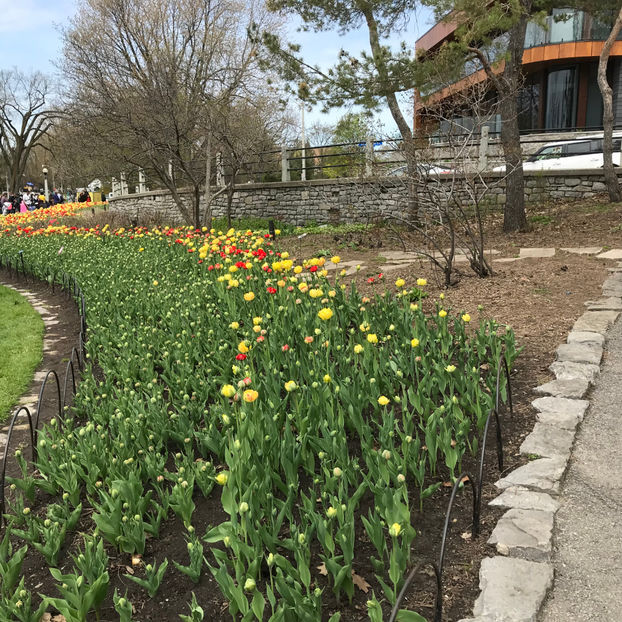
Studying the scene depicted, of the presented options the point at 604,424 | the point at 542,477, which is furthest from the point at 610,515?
the point at 604,424

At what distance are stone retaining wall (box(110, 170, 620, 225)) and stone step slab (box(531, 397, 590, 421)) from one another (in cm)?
732

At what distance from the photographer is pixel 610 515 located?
248 centimetres

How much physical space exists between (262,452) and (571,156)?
12542 mm

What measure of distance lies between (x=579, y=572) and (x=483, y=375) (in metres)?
1.91

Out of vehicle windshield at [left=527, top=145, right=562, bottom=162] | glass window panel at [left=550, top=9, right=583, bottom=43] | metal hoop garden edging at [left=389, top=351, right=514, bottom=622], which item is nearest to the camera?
metal hoop garden edging at [left=389, top=351, right=514, bottom=622]

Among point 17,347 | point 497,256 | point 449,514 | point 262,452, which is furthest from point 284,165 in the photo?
point 449,514

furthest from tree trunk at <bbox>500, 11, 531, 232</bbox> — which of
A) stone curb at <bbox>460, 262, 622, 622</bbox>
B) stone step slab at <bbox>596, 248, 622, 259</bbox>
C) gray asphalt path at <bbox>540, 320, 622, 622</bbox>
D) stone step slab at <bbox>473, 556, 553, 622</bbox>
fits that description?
stone step slab at <bbox>473, 556, 553, 622</bbox>

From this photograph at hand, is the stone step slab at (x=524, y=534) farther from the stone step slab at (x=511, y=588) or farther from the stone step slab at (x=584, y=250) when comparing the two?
the stone step slab at (x=584, y=250)

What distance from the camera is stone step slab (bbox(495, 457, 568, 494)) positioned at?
2.68 m

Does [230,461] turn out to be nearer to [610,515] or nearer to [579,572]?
Answer: [579,572]

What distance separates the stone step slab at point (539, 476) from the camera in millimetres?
2684

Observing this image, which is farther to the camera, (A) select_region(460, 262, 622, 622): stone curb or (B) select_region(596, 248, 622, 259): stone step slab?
(B) select_region(596, 248, 622, 259): stone step slab

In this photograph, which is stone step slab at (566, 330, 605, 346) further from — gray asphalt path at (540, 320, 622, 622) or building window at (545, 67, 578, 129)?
building window at (545, 67, 578, 129)

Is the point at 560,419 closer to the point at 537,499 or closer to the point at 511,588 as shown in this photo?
the point at 537,499
